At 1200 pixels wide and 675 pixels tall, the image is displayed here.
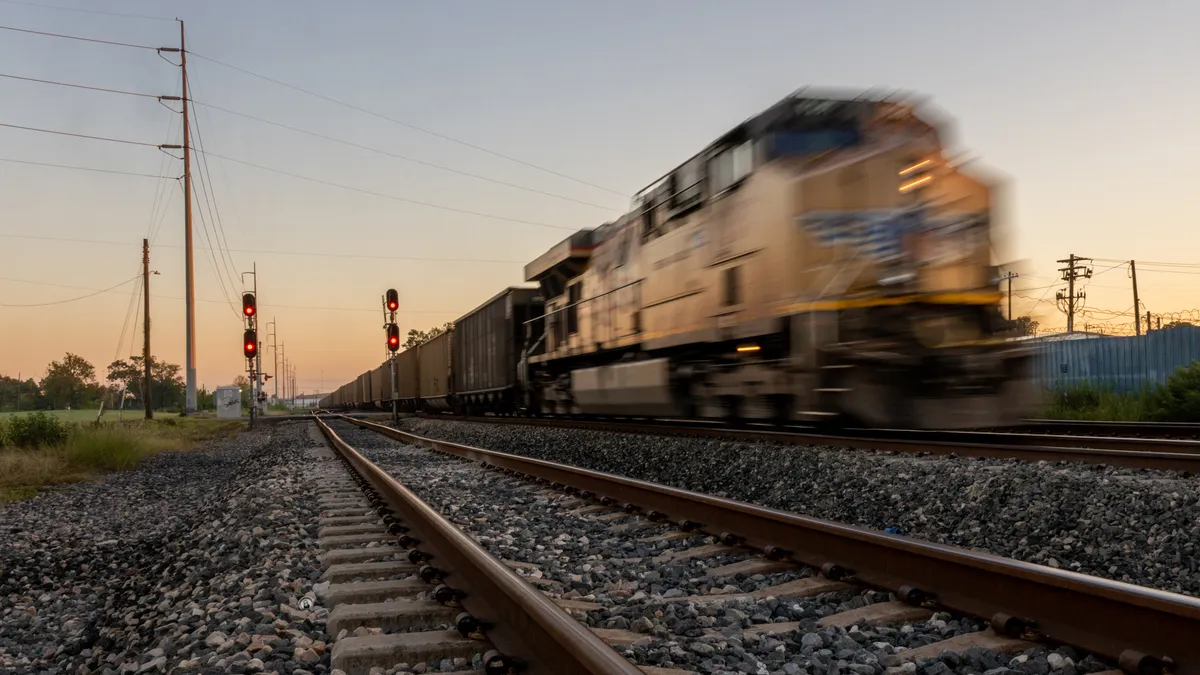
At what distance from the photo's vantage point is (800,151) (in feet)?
25.4

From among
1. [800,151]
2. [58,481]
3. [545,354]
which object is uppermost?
[800,151]

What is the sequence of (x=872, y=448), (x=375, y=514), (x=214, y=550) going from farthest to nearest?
(x=872, y=448), (x=375, y=514), (x=214, y=550)

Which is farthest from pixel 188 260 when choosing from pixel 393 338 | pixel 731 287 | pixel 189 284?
pixel 731 287

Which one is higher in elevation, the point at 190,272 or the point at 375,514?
the point at 190,272

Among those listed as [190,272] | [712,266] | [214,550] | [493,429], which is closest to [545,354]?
[493,429]

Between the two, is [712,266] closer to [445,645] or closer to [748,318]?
[748,318]

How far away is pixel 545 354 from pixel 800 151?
8164mm

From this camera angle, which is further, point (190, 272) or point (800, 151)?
point (190, 272)

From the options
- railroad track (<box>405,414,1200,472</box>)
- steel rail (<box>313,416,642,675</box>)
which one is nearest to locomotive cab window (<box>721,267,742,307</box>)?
Answer: railroad track (<box>405,414,1200,472</box>)

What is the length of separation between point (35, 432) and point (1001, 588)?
16935 mm

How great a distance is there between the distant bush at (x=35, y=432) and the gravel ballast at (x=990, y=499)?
1214cm

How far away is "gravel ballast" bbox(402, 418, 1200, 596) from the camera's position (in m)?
4.09

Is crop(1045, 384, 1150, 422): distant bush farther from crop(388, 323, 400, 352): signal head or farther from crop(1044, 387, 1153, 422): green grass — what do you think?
crop(388, 323, 400, 352): signal head

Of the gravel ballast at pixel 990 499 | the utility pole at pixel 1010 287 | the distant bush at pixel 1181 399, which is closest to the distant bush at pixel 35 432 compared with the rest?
the gravel ballast at pixel 990 499
